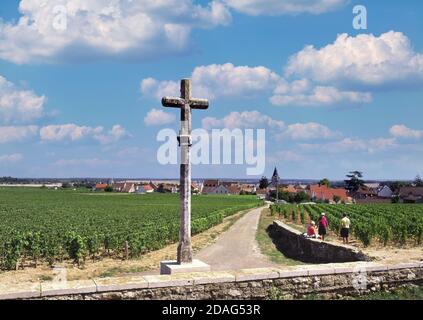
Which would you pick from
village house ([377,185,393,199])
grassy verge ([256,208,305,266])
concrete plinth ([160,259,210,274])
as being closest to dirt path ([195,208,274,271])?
grassy verge ([256,208,305,266])

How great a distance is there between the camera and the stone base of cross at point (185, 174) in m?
9.11

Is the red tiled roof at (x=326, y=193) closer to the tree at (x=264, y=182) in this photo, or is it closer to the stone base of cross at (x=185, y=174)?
the tree at (x=264, y=182)

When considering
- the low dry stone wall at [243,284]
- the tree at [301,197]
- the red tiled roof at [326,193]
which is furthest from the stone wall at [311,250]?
the red tiled roof at [326,193]

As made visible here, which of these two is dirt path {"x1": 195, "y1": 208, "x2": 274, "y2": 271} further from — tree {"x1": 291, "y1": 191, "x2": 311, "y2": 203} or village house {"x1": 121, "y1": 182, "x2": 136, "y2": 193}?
village house {"x1": 121, "y1": 182, "x2": 136, "y2": 193}

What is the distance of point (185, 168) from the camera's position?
934cm

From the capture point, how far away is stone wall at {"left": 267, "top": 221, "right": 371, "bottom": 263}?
48.9 feet

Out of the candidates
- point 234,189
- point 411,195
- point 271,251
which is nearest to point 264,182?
point 234,189

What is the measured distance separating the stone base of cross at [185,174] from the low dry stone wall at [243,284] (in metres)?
1.65

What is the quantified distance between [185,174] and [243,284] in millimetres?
2799

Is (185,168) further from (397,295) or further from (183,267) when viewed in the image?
(397,295)

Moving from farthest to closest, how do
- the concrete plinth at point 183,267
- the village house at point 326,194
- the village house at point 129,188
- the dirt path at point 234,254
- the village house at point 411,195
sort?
the village house at point 129,188
the village house at point 326,194
the village house at point 411,195
the dirt path at point 234,254
the concrete plinth at point 183,267

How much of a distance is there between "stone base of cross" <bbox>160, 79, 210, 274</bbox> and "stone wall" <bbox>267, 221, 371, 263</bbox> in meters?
6.68

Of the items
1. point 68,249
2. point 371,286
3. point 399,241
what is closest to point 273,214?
point 399,241
